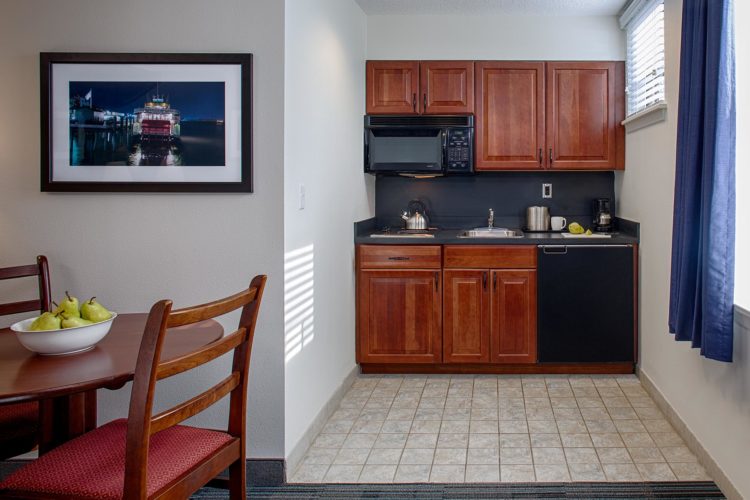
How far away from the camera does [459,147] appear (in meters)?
4.32

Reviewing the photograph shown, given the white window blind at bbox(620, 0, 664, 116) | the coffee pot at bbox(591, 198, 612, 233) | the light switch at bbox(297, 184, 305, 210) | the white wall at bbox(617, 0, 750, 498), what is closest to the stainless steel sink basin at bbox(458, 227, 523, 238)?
the coffee pot at bbox(591, 198, 612, 233)

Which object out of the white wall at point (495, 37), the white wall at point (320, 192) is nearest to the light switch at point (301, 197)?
the white wall at point (320, 192)

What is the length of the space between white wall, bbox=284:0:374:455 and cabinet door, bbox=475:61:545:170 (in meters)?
0.82

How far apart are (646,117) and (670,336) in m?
1.25

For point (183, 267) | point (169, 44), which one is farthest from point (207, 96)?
point (183, 267)

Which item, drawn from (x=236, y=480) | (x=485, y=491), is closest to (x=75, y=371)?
(x=236, y=480)

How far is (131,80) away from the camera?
2.53 metres

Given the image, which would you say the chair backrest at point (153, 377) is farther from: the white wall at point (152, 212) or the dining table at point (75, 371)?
the white wall at point (152, 212)

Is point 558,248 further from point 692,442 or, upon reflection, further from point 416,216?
point 692,442

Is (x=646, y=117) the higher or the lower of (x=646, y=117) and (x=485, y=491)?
the higher

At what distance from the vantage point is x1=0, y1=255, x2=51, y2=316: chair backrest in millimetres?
2244

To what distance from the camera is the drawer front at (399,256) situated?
4.09 m

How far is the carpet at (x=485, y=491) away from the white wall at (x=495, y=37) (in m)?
2.87

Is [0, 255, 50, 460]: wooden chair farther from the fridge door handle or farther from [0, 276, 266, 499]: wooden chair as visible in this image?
the fridge door handle
